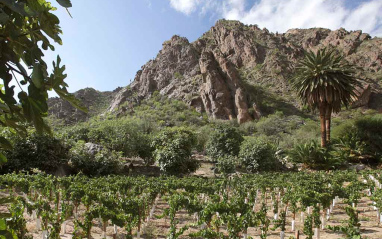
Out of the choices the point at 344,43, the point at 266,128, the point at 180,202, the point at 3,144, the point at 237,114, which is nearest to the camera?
the point at 3,144

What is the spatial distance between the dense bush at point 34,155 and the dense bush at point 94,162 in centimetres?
110

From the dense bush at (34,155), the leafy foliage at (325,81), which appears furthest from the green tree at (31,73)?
the leafy foliage at (325,81)

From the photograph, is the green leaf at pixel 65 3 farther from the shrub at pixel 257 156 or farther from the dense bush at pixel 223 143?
the dense bush at pixel 223 143

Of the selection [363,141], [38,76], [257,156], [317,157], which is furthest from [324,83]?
[38,76]

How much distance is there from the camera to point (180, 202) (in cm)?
832

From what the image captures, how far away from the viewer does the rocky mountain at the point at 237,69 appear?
63.7m

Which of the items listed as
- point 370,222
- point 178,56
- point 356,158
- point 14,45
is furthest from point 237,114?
point 14,45

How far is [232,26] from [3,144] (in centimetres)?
10108

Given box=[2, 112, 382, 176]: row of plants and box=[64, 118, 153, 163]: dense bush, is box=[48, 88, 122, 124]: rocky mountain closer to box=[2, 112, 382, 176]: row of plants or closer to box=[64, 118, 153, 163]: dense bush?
box=[64, 118, 153, 163]: dense bush

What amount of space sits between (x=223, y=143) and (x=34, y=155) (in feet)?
49.2

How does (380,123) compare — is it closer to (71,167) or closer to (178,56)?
(71,167)

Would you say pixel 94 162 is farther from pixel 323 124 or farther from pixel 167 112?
pixel 167 112

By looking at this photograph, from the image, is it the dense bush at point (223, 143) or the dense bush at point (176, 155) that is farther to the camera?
the dense bush at point (223, 143)

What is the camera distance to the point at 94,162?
680 inches
